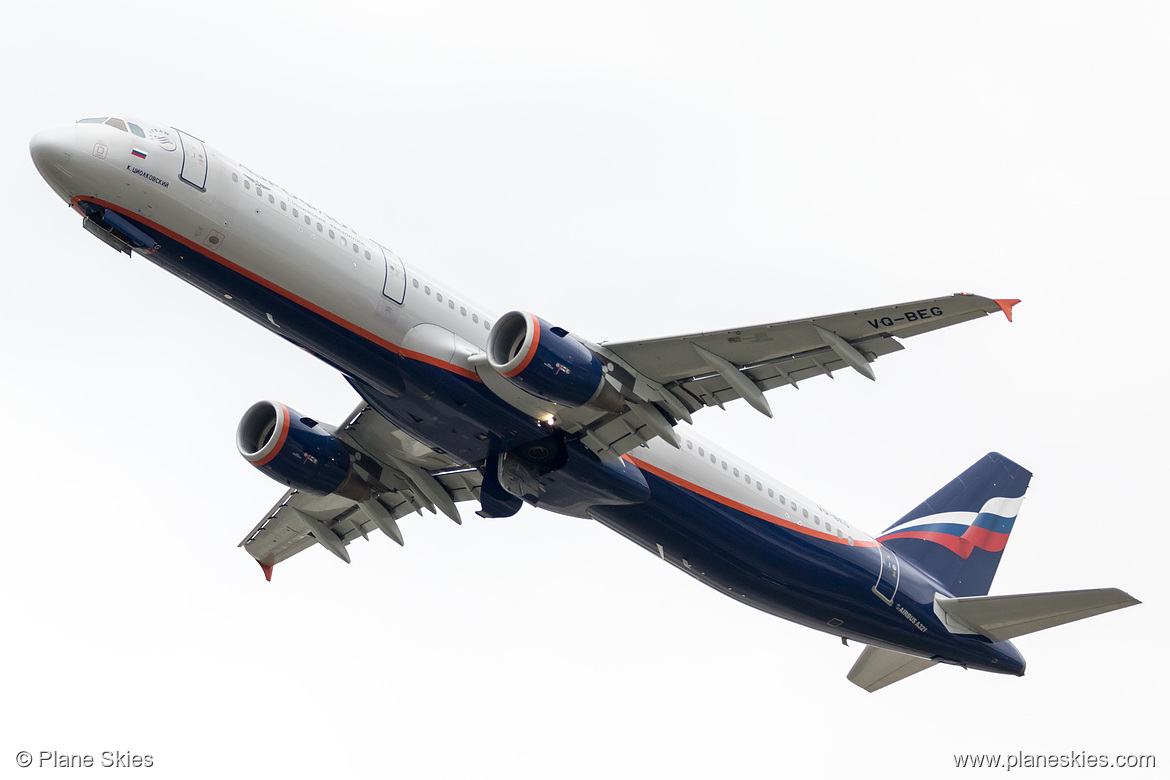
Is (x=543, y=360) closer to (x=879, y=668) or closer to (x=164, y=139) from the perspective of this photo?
(x=164, y=139)

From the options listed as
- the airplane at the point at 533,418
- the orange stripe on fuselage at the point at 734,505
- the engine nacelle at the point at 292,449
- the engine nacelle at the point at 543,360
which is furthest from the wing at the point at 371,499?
the engine nacelle at the point at 543,360

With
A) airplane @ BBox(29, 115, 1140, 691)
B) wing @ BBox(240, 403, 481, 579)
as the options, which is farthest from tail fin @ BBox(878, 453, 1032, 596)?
wing @ BBox(240, 403, 481, 579)

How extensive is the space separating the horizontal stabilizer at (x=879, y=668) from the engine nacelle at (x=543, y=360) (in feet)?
44.8

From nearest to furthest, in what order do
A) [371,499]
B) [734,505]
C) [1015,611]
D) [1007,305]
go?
1. [1007,305]
2. [734,505]
3. [1015,611]
4. [371,499]

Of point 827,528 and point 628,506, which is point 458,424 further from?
point 827,528

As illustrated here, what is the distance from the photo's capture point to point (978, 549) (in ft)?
111

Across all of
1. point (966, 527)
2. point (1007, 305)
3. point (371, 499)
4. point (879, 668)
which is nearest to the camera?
point (1007, 305)

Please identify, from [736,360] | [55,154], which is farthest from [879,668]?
[55,154]

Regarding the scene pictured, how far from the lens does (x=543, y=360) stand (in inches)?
938

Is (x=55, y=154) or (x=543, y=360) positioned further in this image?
(x=543, y=360)

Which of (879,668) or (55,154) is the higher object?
(55,154)

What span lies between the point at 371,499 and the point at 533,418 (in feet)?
24.9

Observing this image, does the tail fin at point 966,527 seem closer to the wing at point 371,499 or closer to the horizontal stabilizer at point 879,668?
the horizontal stabilizer at point 879,668

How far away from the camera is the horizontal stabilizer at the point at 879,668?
33781 millimetres
